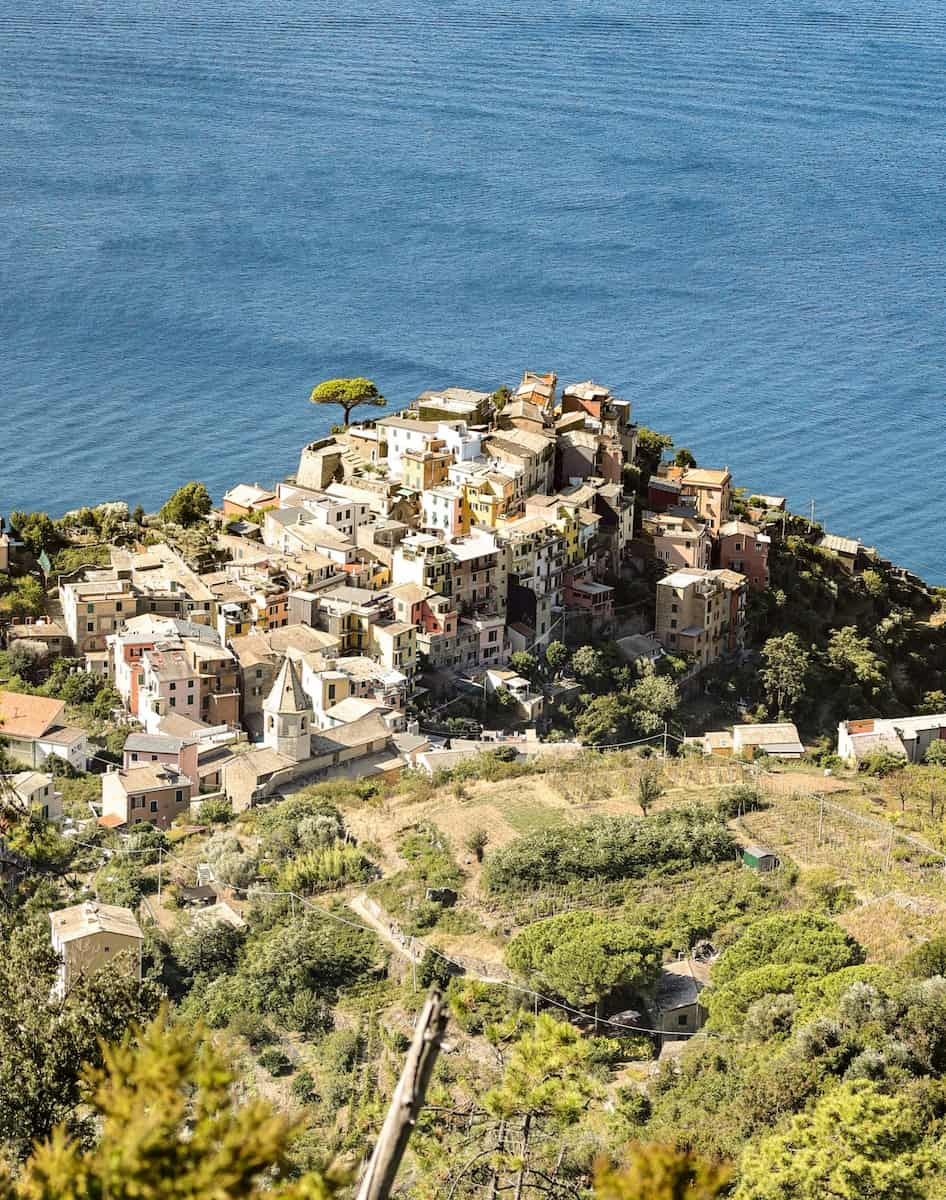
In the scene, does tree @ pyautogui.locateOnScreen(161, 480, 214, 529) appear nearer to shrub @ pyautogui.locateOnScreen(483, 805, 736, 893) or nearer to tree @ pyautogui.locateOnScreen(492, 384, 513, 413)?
tree @ pyautogui.locateOnScreen(492, 384, 513, 413)

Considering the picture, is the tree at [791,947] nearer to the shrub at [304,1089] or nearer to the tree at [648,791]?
the shrub at [304,1089]

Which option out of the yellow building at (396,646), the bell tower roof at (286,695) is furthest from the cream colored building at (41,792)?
the yellow building at (396,646)

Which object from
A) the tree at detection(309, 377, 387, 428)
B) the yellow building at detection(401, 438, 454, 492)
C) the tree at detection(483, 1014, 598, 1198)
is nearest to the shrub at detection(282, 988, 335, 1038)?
the tree at detection(483, 1014, 598, 1198)

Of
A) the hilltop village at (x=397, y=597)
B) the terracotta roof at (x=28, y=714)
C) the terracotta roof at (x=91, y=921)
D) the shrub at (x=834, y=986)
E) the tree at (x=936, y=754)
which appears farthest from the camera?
the tree at (x=936, y=754)

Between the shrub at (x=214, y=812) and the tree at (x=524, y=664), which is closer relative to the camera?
the shrub at (x=214, y=812)

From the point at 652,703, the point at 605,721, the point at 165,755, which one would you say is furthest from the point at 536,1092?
the point at 652,703
